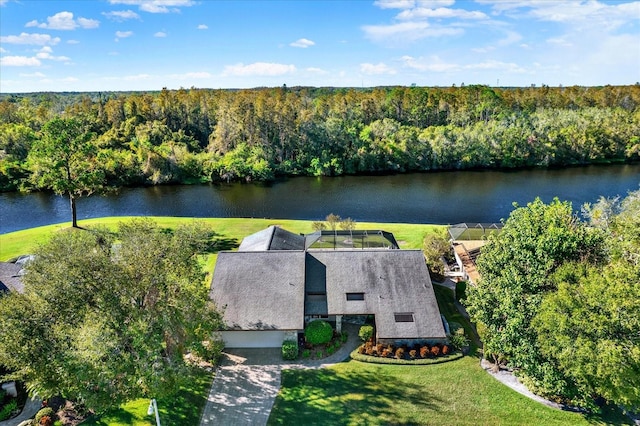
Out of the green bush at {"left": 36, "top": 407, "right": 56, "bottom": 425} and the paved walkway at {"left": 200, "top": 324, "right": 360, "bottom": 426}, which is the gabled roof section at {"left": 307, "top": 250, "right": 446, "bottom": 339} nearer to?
the paved walkway at {"left": 200, "top": 324, "right": 360, "bottom": 426}

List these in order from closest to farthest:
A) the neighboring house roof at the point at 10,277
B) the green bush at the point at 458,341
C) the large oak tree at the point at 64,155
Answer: the green bush at the point at 458,341, the neighboring house roof at the point at 10,277, the large oak tree at the point at 64,155

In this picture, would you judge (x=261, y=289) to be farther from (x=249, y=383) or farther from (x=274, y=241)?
(x=274, y=241)

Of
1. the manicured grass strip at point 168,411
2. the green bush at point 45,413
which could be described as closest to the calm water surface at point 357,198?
the manicured grass strip at point 168,411

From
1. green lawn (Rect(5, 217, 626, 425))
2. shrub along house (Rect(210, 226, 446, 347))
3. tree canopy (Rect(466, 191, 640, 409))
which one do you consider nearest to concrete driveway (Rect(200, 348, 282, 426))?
green lawn (Rect(5, 217, 626, 425))

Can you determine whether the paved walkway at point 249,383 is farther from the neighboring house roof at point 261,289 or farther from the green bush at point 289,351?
the neighboring house roof at point 261,289

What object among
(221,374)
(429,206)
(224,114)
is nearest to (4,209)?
(224,114)

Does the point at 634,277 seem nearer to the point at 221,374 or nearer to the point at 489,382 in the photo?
the point at 489,382

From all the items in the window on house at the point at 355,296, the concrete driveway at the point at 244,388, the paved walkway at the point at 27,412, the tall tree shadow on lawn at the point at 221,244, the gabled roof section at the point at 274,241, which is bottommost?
the paved walkway at the point at 27,412
